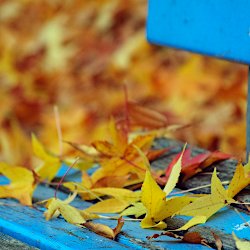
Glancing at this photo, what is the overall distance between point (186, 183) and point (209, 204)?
304 mm

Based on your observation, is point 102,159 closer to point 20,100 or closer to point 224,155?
point 224,155

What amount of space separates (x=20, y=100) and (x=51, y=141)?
1.88 ft

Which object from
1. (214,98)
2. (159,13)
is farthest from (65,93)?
(159,13)

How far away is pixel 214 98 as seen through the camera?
385 cm

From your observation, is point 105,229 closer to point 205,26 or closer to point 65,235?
point 65,235

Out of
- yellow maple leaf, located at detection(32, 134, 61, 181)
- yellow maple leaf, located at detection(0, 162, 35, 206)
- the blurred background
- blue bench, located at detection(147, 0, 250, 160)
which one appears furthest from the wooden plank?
the blurred background

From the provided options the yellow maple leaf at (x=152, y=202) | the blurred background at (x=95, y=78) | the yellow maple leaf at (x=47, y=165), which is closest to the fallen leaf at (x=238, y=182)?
the yellow maple leaf at (x=152, y=202)

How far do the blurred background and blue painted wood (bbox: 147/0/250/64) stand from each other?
1019mm

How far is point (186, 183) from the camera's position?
1.99 meters

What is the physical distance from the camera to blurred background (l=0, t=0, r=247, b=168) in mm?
3768

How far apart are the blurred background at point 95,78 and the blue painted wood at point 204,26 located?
1019 mm

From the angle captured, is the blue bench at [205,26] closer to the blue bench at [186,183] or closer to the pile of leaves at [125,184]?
the blue bench at [186,183]

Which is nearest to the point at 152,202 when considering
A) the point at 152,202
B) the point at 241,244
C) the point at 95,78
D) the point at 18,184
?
the point at 152,202

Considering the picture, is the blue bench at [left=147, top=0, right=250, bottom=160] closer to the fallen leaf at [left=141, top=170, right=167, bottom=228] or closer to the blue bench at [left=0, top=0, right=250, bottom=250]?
the blue bench at [left=0, top=0, right=250, bottom=250]
